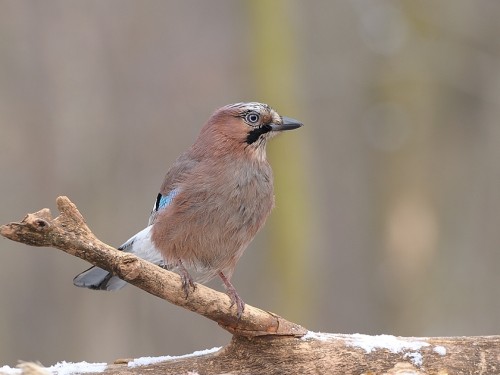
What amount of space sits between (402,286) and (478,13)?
9.26ft

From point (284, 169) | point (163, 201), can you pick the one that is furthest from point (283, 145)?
point (163, 201)

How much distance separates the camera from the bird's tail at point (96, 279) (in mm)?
5215

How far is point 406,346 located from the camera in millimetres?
4531

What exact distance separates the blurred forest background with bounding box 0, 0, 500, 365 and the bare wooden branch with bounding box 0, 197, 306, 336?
14.2 ft

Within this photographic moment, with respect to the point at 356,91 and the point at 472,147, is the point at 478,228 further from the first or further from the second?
the point at 356,91

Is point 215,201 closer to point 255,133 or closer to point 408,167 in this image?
point 255,133

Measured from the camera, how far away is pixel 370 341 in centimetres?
454

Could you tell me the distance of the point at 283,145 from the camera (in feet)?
29.0

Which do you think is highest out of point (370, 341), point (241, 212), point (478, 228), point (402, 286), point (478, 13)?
point (478, 13)

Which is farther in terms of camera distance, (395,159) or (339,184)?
(339,184)

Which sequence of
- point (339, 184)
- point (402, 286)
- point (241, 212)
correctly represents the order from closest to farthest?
1. point (241, 212)
2. point (402, 286)
3. point (339, 184)

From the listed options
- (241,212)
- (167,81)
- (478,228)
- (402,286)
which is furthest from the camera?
(167,81)

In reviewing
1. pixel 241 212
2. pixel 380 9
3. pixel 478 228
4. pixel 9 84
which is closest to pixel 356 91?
pixel 380 9

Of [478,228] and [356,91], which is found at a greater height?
[356,91]
